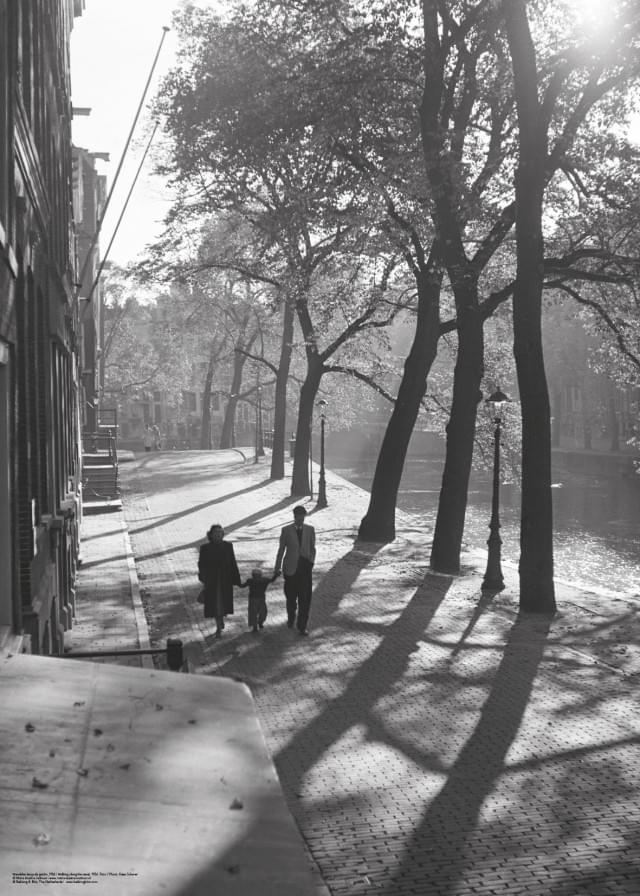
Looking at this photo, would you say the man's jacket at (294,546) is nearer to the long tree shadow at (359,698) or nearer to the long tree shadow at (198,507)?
the long tree shadow at (359,698)

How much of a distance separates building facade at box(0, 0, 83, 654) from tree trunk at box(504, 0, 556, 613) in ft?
24.7

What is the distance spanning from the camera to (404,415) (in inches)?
1101

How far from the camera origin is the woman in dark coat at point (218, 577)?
15641mm

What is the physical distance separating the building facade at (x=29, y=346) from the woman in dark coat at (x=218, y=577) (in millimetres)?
1974

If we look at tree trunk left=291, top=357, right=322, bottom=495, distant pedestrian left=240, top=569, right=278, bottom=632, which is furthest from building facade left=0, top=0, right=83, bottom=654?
tree trunk left=291, top=357, right=322, bottom=495

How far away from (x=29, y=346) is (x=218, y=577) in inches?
A: 205

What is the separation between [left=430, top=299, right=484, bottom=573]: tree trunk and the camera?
2328 cm

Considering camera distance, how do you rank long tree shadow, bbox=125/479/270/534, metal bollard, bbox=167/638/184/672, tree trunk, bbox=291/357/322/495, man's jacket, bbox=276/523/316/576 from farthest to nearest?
tree trunk, bbox=291/357/322/495, long tree shadow, bbox=125/479/270/534, man's jacket, bbox=276/523/316/576, metal bollard, bbox=167/638/184/672

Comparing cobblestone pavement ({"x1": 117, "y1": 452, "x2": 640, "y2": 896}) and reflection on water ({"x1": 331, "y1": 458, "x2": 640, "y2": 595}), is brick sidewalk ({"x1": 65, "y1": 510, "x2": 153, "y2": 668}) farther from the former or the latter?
reflection on water ({"x1": 331, "y1": 458, "x2": 640, "y2": 595})

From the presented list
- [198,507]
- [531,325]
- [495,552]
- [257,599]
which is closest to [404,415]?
[495,552]

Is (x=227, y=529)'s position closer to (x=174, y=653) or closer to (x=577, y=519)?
(x=577, y=519)

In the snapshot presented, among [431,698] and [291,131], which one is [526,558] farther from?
[291,131]

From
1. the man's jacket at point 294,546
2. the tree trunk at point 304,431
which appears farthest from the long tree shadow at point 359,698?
the tree trunk at point 304,431

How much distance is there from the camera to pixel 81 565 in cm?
2364
